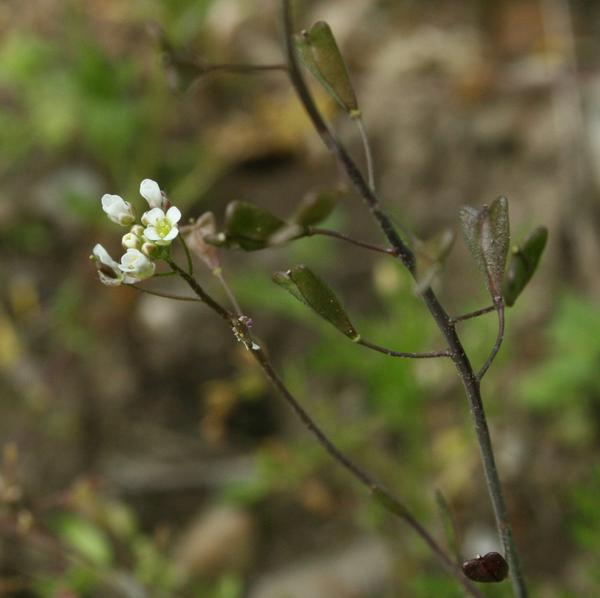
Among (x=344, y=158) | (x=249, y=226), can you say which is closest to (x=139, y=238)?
(x=249, y=226)

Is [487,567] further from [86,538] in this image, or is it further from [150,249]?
[86,538]

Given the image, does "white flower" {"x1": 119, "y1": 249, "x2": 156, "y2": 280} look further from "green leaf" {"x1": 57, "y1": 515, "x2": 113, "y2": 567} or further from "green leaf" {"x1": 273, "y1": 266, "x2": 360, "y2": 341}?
"green leaf" {"x1": 57, "y1": 515, "x2": 113, "y2": 567}

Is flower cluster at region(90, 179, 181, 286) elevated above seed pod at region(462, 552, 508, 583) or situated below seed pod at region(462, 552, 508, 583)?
above

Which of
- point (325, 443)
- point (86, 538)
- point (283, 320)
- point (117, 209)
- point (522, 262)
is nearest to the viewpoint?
point (522, 262)

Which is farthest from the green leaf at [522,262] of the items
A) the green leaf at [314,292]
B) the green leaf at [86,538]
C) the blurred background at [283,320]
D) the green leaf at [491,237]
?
the green leaf at [86,538]

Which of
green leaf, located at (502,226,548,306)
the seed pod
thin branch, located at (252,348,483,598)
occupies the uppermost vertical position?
green leaf, located at (502,226,548,306)

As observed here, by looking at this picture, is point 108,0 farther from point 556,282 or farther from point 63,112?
point 556,282

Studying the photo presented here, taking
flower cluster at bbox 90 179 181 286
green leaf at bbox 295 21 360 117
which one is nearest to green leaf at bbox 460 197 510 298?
green leaf at bbox 295 21 360 117
